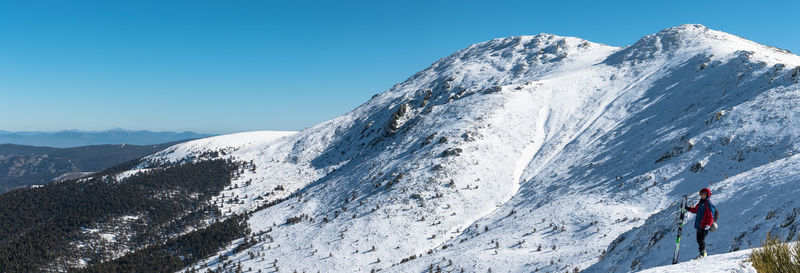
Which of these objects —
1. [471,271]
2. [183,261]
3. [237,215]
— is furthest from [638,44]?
[183,261]

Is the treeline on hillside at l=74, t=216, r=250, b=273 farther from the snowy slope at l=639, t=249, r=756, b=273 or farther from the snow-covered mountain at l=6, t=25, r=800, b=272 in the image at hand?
the snowy slope at l=639, t=249, r=756, b=273

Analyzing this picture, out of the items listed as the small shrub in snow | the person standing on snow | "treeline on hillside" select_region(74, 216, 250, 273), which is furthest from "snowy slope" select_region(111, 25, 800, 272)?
the small shrub in snow

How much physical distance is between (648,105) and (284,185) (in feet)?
187

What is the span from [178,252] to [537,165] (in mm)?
44030

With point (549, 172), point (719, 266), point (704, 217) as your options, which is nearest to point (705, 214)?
point (704, 217)

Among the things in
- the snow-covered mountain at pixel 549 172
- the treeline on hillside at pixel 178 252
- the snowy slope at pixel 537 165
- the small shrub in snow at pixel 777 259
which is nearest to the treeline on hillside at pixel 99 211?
the treeline on hillside at pixel 178 252

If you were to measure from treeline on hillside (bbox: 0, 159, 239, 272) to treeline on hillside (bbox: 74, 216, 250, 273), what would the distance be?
5.67 metres

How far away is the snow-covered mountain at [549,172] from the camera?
20.1 meters

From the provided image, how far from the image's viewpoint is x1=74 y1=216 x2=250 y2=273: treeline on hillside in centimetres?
4166

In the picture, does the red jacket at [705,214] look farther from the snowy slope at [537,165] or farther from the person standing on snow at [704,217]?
the snowy slope at [537,165]

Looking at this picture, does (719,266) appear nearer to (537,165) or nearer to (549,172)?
(549,172)

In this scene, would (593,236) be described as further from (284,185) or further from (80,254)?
(80,254)

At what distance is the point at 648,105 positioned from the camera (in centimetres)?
4859

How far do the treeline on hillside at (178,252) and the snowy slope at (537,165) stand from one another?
3200 millimetres
